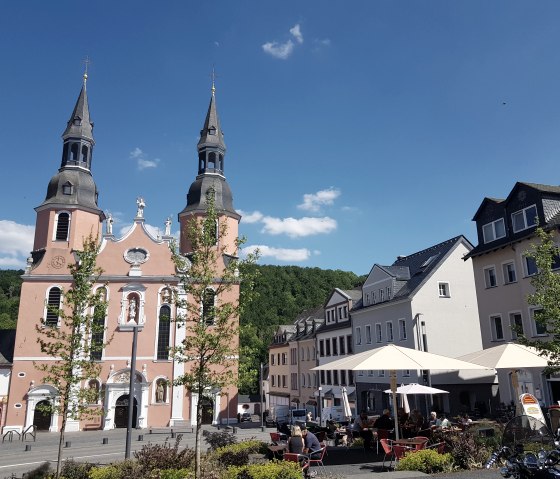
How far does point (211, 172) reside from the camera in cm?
4872

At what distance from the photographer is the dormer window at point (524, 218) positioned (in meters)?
26.1

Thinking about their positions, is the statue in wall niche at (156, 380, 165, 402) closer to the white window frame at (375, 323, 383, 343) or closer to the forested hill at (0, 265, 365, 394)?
the white window frame at (375, 323, 383, 343)

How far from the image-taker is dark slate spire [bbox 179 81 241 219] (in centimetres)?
4638

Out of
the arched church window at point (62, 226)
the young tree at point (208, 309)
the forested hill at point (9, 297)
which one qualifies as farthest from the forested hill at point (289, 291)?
the young tree at point (208, 309)

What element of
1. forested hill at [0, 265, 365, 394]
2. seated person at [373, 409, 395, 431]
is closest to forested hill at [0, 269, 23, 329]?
forested hill at [0, 265, 365, 394]

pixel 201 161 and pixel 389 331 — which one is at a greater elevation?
pixel 201 161

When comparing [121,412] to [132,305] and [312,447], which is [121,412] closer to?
[132,305]

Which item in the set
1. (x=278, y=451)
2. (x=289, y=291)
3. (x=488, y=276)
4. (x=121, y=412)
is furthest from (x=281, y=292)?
(x=278, y=451)

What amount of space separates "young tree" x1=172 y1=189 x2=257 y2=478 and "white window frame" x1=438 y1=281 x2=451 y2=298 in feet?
81.3

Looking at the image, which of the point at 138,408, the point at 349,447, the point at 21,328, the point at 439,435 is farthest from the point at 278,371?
the point at 439,435

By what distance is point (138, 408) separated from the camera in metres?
39.2

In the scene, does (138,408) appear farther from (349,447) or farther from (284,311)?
(284,311)

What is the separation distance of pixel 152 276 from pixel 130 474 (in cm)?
3264

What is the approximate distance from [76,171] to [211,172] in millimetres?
12702
